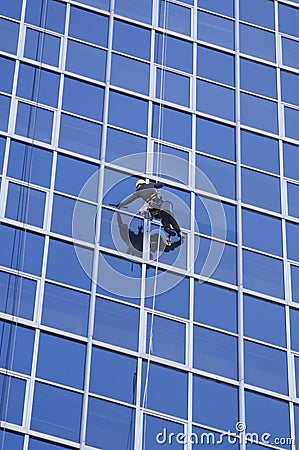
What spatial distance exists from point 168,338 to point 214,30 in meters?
7.52

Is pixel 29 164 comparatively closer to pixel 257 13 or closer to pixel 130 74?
pixel 130 74

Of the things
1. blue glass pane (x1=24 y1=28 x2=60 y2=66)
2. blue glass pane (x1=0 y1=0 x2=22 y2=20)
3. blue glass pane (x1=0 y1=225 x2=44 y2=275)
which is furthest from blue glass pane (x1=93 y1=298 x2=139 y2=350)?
blue glass pane (x1=0 y1=0 x2=22 y2=20)

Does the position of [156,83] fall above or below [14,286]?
above

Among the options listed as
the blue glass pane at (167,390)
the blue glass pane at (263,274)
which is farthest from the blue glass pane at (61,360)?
the blue glass pane at (263,274)

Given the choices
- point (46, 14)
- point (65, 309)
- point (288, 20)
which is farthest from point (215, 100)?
point (65, 309)

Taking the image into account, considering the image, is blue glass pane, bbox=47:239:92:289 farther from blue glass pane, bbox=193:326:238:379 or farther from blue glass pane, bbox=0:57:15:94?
blue glass pane, bbox=0:57:15:94

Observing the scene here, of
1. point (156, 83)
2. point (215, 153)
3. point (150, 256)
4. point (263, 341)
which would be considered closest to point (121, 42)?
point (156, 83)

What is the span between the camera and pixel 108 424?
2642cm

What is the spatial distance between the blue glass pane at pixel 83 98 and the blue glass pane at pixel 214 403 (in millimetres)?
5765

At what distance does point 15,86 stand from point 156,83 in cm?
299

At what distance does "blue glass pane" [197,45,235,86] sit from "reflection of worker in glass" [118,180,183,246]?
13.3ft

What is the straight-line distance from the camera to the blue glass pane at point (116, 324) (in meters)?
27.3

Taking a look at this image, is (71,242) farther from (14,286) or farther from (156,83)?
(156,83)

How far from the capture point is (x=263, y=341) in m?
28.3
